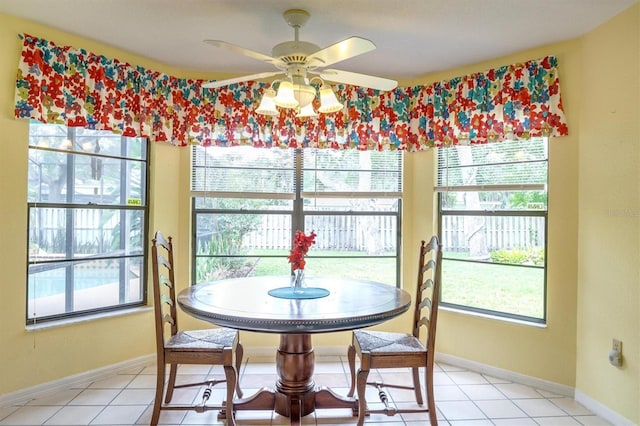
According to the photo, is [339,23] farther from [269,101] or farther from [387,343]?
[387,343]

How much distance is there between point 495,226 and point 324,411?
1856mm

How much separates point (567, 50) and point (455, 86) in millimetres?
768

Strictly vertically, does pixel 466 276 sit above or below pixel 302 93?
below

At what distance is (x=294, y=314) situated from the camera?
191cm

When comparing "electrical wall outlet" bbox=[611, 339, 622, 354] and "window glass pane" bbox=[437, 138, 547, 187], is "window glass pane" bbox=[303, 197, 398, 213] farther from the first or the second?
"electrical wall outlet" bbox=[611, 339, 622, 354]

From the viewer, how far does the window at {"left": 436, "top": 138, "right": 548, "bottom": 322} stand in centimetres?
292

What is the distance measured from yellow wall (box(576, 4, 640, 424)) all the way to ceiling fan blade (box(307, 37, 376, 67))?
1620 mm

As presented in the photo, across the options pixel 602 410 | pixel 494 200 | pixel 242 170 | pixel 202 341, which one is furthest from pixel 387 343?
pixel 242 170

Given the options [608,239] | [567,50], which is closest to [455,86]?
[567,50]

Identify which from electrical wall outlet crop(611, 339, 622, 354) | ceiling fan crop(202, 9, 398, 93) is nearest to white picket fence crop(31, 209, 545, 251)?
electrical wall outlet crop(611, 339, 622, 354)

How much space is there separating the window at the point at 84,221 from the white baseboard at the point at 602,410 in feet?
10.6

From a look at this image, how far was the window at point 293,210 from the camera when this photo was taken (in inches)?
133

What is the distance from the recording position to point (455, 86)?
10.5 feet

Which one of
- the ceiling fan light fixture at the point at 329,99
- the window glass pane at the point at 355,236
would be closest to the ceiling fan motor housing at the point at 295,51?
the ceiling fan light fixture at the point at 329,99
